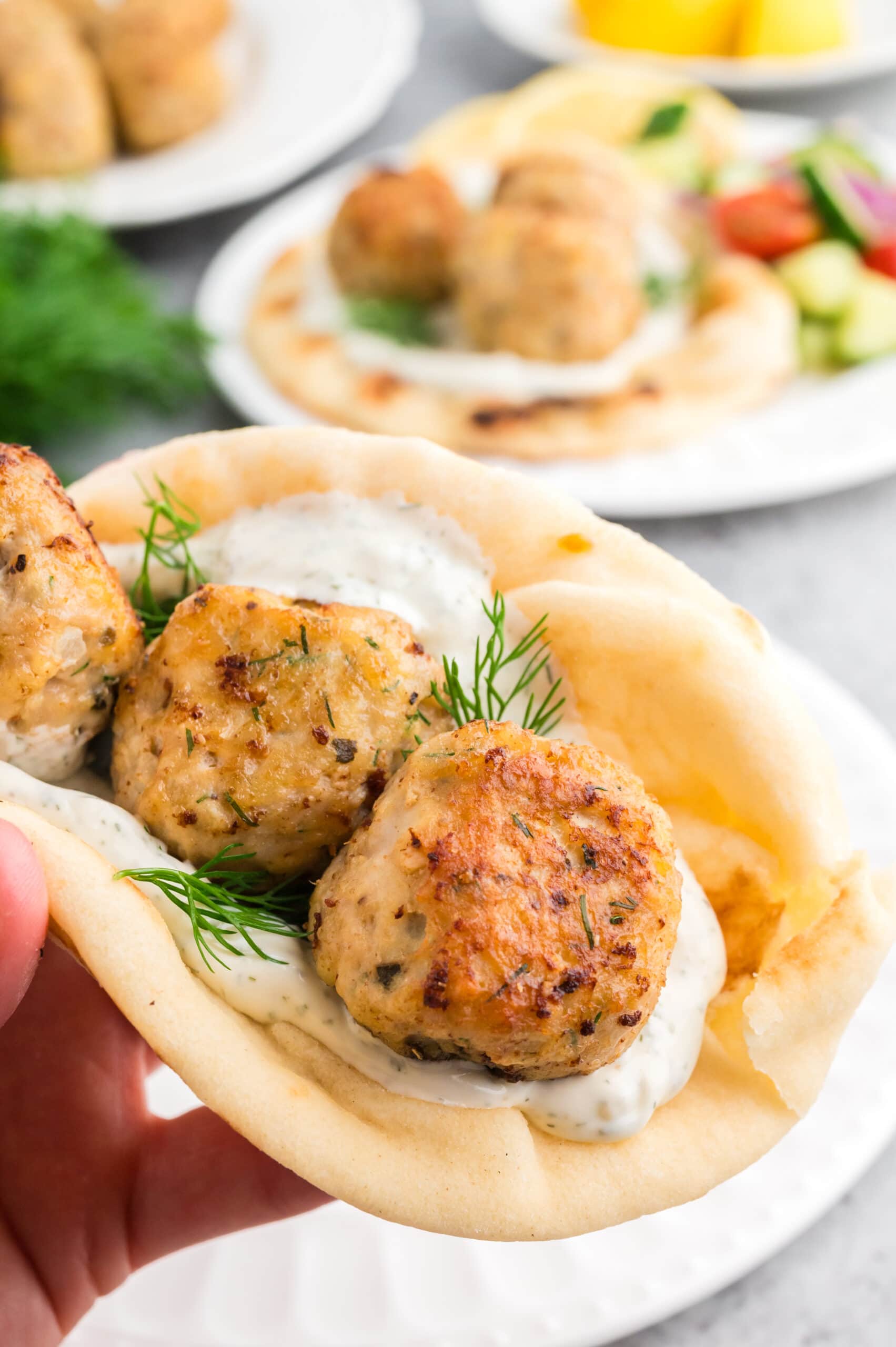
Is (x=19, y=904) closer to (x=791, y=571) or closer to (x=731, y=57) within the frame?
(x=791, y=571)

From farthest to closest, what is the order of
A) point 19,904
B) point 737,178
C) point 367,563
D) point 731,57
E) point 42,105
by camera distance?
point 731,57 → point 737,178 → point 42,105 → point 367,563 → point 19,904

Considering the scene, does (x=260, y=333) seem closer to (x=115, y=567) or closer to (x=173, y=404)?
(x=173, y=404)

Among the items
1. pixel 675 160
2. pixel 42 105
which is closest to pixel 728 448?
pixel 675 160

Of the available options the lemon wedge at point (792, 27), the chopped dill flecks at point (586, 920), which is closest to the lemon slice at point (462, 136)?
the lemon wedge at point (792, 27)

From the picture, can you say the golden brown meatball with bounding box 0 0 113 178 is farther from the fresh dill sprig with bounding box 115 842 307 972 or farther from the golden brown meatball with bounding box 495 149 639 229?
the fresh dill sprig with bounding box 115 842 307 972

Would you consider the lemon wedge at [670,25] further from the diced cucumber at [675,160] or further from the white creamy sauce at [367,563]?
the white creamy sauce at [367,563]

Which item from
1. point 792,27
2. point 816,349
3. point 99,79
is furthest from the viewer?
point 792,27

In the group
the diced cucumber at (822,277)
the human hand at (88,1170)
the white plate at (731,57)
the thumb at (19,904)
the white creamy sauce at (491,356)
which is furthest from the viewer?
the white plate at (731,57)
